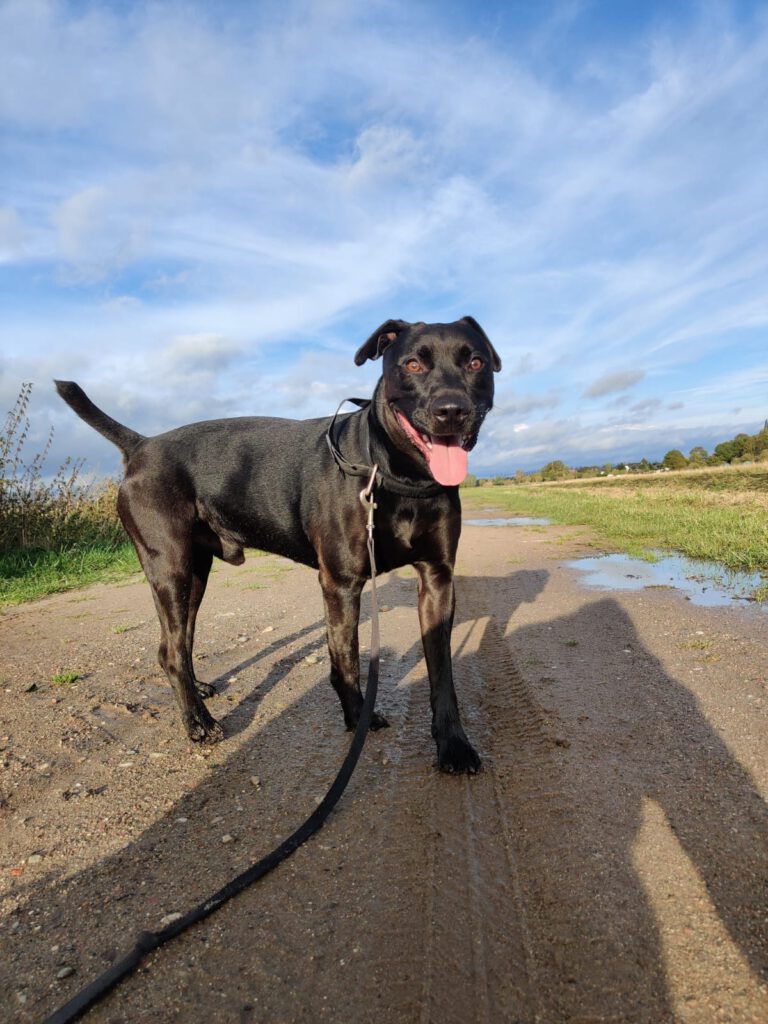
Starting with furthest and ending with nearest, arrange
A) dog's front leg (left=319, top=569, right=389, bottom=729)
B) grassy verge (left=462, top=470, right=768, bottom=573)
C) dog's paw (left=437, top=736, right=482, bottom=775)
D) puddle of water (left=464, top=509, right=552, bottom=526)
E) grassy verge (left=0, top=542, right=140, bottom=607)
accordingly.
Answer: puddle of water (left=464, top=509, right=552, bottom=526) < grassy verge (left=462, top=470, right=768, bottom=573) < grassy verge (left=0, top=542, right=140, bottom=607) < dog's front leg (left=319, top=569, right=389, bottom=729) < dog's paw (left=437, top=736, right=482, bottom=775)

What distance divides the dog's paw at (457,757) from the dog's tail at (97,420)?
272 cm

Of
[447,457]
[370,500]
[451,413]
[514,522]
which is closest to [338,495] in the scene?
[370,500]

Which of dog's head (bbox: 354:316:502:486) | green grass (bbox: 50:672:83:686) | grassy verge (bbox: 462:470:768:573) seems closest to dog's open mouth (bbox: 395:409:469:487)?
dog's head (bbox: 354:316:502:486)

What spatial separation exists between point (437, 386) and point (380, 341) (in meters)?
0.72

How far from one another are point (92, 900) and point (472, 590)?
18.2 ft

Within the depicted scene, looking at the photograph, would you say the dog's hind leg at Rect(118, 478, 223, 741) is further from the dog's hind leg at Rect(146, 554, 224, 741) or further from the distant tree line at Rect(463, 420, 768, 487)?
the distant tree line at Rect(463, 420, 768, 487)

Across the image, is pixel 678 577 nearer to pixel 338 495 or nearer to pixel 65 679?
pixel 338 495

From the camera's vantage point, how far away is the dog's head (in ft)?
9.24

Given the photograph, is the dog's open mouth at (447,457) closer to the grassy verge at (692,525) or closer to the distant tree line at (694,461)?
the grassy verge at (692,525)

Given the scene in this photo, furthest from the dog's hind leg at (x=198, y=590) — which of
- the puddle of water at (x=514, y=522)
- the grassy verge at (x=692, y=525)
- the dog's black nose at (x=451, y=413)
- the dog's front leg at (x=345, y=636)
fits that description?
the puddle of water at (x=514, y=522)

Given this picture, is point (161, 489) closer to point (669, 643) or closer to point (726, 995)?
point (726, 995)

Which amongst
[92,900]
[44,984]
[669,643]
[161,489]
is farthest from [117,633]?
[669,643]

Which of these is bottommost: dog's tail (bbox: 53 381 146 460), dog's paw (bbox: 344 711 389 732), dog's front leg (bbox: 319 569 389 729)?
dog's paw (bbox: 344 711 389 732)

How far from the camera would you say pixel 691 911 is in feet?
5.95
